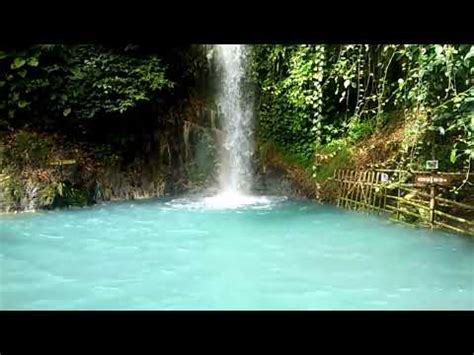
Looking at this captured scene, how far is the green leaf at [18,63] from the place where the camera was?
25.8ft

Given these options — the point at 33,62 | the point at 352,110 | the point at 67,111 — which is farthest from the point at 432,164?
the point at 33,62

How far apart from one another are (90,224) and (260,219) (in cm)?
211

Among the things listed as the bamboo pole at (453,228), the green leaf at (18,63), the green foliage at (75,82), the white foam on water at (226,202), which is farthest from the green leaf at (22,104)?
the bamboo pole at (453,228)

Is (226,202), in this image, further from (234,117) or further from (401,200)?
(401,200)

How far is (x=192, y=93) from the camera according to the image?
962 centimetres

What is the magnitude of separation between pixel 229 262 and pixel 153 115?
4752 millimetres

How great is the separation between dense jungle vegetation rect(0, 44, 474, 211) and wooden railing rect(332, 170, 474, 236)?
0.84 ft

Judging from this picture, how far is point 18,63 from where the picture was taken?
7.88 metres

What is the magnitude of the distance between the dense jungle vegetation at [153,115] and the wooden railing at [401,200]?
0.25 meters

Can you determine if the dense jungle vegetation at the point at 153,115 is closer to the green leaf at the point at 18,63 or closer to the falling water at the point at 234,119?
the green leaf at the point at 18,63

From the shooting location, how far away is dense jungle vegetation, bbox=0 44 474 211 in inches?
305
